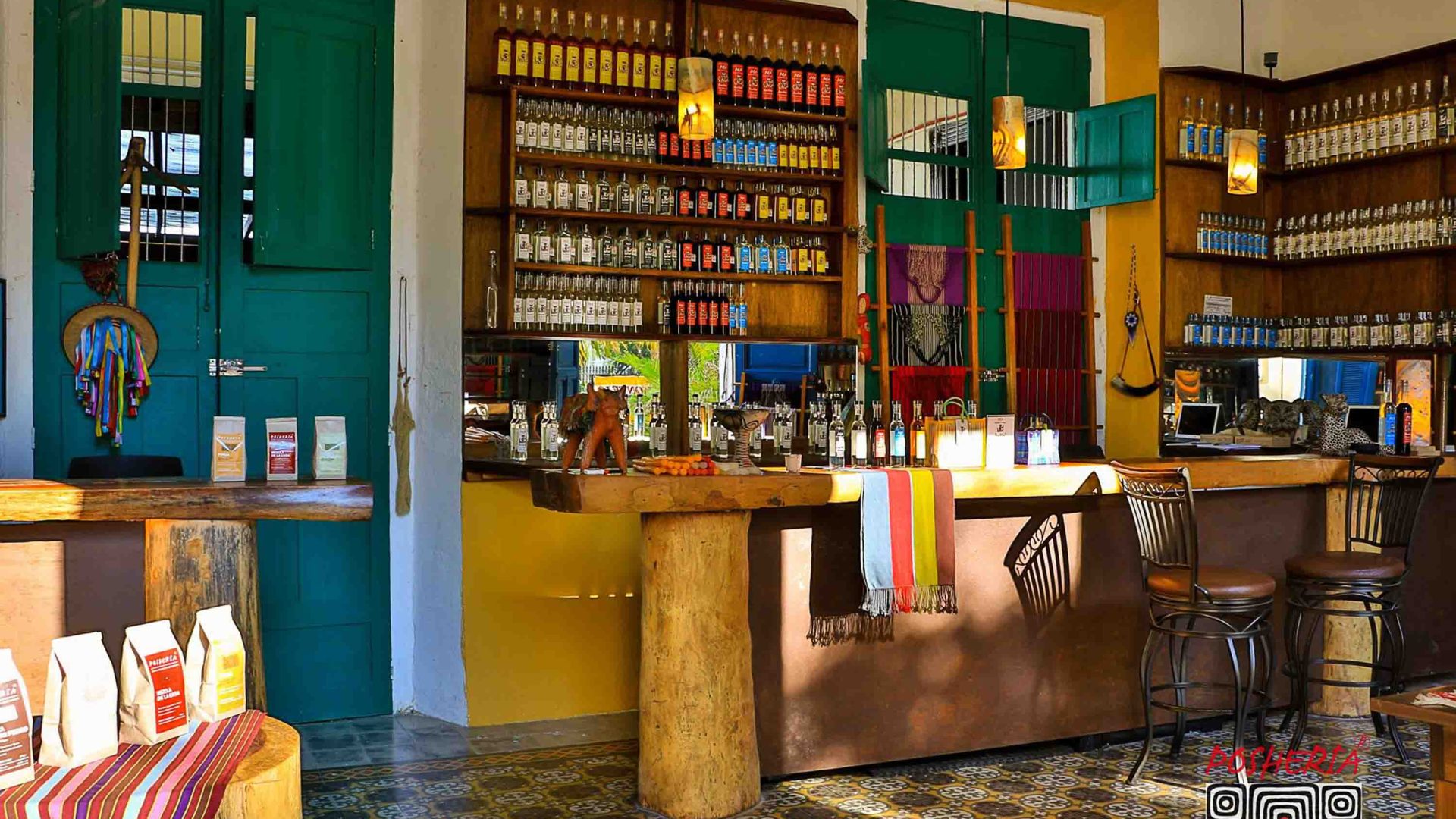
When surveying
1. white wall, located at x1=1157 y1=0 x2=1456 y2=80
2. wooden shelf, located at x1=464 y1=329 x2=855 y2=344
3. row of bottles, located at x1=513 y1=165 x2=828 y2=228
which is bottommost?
wooden shelf, located at x1=464 y1=329 x2=855 y2=344

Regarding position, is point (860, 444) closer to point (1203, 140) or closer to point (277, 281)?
point (277, 281)

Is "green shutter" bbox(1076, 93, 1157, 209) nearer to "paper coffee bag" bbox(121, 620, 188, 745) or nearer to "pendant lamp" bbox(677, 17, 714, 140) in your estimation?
"pendant lamp" bbox(677, 17, 714, 140)

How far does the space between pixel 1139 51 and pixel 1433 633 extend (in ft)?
12.1

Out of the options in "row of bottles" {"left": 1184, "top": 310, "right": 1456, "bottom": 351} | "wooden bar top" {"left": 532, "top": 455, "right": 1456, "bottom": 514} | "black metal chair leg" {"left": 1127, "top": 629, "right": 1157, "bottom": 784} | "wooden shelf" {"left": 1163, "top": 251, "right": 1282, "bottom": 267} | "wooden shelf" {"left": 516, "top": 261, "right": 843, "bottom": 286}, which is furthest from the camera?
A: "wooden shelf" {"left": 1163, "top": 251, "right": 1282, "bottom": 267}

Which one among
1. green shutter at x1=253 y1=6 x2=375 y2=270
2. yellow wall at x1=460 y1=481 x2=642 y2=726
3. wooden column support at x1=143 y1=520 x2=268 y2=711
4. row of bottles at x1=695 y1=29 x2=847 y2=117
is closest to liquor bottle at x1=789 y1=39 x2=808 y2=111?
row of bottles at x1=695 y1=29 x2=847 y2=117

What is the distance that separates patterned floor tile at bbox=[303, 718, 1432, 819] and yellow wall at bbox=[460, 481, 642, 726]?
61cm

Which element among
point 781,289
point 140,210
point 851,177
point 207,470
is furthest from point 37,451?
point 851,177

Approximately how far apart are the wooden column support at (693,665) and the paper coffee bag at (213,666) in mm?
1448

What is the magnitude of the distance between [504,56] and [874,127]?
1947 millimetres

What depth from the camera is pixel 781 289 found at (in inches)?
279

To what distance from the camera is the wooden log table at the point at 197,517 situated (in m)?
3.43

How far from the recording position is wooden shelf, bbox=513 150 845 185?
6.29 metres

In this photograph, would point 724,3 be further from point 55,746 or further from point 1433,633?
point 55,746

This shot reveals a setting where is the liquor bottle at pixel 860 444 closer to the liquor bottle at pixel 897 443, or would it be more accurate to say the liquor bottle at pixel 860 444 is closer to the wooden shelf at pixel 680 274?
the liquor bottle at pixel 897 443
